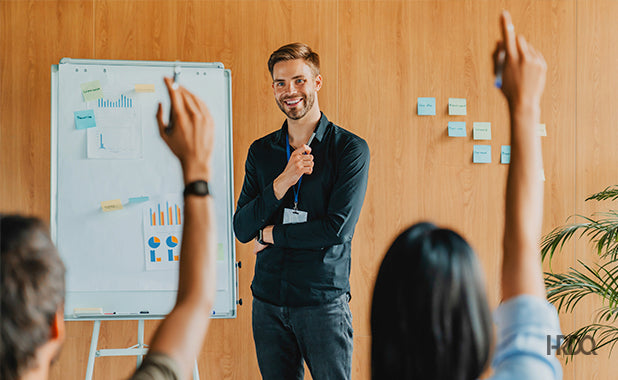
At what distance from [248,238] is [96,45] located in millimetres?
1614

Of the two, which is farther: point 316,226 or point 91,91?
point 91,91

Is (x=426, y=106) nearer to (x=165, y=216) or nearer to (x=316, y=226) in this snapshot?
(x=316, y=226)

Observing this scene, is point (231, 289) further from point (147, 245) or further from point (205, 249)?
point (205, 249)

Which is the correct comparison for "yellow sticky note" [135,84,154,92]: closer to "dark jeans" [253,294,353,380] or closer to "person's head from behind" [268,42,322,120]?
"person's head from behind" [268,42,322,120]

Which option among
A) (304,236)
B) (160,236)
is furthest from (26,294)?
(160,236)

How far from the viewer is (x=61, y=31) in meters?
3.01

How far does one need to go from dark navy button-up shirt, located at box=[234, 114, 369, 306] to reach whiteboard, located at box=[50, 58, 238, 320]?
611 millimetres

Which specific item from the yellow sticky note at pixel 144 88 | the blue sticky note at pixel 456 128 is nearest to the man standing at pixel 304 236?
the yellow sticky note at pixel 144 88

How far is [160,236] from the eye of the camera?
266cm

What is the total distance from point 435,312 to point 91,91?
2456 millimetres

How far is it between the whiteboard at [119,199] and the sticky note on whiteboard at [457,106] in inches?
56.6

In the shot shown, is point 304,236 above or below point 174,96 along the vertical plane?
below

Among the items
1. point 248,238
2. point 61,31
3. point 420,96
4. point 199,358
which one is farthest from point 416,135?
point 61,31

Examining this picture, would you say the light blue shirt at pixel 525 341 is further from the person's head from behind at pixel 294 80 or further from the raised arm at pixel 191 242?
the person's head from behind at pixel 294 80
